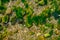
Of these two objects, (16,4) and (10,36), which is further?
(16,4)

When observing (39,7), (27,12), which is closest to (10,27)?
(27,12)

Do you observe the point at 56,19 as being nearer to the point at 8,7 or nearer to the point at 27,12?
the point at 27,12

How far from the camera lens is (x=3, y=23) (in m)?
5.22

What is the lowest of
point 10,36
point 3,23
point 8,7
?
point 10,36

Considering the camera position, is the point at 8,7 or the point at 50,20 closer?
the point at 50,20

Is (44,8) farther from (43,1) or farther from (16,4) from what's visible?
(16,4)

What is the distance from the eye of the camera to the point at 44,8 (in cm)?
530

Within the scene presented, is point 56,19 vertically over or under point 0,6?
under

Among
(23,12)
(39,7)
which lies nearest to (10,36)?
(23,12)

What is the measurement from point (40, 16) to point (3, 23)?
2.95 ft

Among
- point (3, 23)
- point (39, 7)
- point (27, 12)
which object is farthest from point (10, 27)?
point (39, 7)

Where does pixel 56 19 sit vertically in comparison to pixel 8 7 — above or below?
below

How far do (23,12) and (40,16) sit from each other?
1.48 feet

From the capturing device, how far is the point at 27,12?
5.27m
